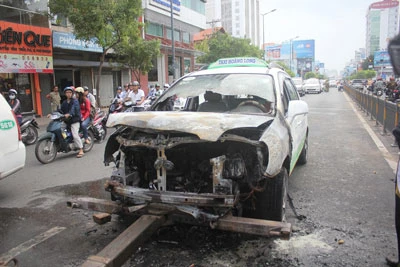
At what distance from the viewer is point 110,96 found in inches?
998

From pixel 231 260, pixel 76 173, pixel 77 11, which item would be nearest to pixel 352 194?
pixel 231 260

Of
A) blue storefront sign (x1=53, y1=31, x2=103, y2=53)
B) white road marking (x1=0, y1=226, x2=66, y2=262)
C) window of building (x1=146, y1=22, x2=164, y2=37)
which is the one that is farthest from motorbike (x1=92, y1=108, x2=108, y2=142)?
window of building (x1=146, y1=22, x2=164, y2=37)

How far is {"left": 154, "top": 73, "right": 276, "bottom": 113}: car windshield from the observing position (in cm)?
446

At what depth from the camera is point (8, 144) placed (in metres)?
5.04

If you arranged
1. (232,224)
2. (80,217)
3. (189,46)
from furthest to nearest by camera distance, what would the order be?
(189,46) → (80,217) → (232,224)

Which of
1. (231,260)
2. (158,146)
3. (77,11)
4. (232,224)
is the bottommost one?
(231,260)

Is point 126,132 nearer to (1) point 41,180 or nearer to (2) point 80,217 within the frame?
(2) point 80,217

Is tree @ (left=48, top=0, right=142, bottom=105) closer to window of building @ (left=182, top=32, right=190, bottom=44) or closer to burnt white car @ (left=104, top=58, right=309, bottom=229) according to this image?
burnt white car @ (left=104, top=58, right=309, bottom=229)

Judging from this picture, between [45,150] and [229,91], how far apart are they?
15.6 feet

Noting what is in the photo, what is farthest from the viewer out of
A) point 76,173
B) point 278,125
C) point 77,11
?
point 77,11

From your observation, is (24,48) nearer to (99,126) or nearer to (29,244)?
(99,126)

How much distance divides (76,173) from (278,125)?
167 inches

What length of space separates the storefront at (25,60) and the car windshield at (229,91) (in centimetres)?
1275

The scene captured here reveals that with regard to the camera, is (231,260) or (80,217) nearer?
(231,260)
